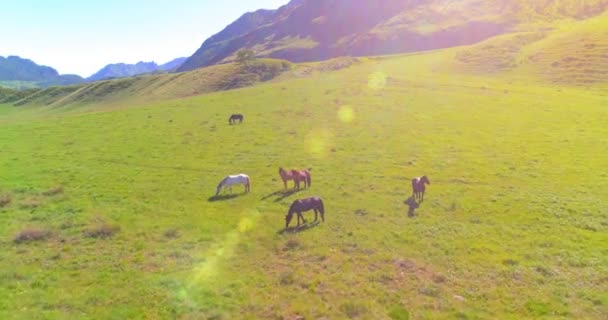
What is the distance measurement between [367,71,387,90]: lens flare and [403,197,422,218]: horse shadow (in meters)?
49.8

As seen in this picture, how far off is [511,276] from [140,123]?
57.6 metres

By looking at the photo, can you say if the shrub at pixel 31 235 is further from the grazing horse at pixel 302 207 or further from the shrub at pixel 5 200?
the grazing horse at pixel 302 207

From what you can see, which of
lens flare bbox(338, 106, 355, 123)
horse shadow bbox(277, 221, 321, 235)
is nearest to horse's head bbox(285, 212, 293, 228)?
horse shadow bbox(277, 221, 321, 235)

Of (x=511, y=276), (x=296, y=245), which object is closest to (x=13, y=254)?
(x=296, y=245)

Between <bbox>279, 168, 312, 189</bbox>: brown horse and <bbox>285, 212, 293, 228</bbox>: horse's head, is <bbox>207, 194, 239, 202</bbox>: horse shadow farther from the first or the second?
<bbox>285, 212, 293, 228</bbox>: horse's head

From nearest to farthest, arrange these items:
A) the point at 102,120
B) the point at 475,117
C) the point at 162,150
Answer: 1. the point at 162,150
2. the point at 475,117
3. the point at 102,120

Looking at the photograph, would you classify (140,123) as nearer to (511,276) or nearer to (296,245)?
(296,245)

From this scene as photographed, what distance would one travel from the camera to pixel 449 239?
2192 centimetres

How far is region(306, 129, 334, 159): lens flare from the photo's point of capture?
41.7m

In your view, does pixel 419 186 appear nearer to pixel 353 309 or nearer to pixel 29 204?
pixel 353 309

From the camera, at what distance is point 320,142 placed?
151 feet

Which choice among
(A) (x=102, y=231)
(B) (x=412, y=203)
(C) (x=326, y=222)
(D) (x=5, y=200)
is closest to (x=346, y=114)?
(B) (x=412, y=203)

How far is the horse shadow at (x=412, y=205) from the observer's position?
84.7 ft

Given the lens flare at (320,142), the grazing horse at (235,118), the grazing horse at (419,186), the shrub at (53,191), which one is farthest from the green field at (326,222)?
the grazing horse at (235,118)
